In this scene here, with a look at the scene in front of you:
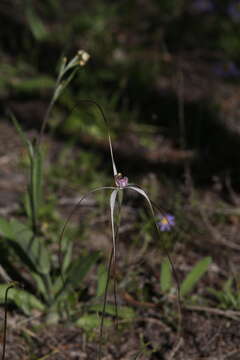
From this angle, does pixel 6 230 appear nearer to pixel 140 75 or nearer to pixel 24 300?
pixel 24 300

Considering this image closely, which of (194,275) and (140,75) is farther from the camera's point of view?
(140,75)

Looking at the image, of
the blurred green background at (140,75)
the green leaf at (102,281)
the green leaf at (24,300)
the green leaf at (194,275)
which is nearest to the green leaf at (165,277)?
the green leaf at (194,275)

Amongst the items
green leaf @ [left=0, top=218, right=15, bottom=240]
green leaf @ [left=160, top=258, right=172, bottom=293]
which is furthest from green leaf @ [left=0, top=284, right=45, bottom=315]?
green leaf @ [left=160, top=258, right=172, bottom=293]

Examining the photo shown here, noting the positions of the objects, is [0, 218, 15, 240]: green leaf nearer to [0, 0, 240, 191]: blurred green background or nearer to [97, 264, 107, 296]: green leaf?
[97, 264, 107, 296]: green leaf

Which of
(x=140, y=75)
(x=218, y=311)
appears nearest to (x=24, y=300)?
(x=218, y=311)

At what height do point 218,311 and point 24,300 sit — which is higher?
point 24,300

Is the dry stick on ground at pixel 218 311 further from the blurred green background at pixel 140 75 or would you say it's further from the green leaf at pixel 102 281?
the blurred green background at pixel 140 75
